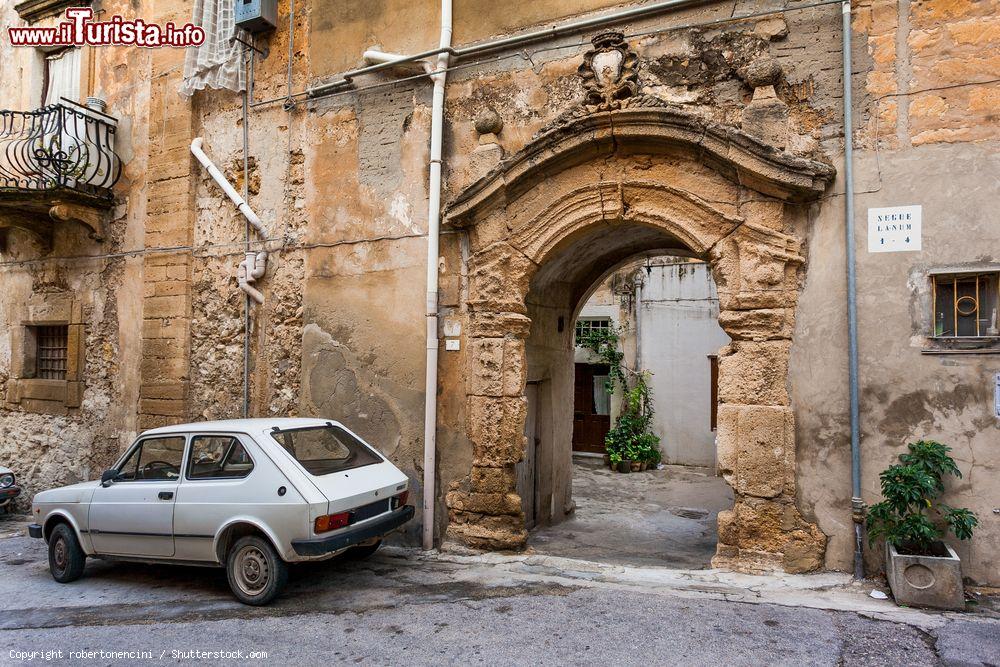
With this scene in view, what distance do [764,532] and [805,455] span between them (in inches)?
25.4

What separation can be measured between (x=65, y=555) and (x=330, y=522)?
275cm

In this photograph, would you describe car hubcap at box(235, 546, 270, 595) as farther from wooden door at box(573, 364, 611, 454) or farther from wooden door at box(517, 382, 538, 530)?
wooden door at box(573, 364, 611, 454)

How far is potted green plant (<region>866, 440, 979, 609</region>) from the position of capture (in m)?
4.18

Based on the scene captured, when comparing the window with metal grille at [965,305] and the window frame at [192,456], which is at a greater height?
the window with metal grille at [965,305]

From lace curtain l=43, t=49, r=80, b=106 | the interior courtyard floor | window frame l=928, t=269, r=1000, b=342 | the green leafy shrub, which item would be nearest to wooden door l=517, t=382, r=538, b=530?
the interior courtyard floor

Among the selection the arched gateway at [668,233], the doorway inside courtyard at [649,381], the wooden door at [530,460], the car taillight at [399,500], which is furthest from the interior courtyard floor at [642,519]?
the car taillight at [399,500]

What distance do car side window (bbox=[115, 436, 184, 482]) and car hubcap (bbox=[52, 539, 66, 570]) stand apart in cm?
88

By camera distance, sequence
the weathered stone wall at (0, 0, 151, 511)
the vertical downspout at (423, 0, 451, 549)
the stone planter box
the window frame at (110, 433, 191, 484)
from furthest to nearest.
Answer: the weathered stone wall at (0, 0, 151, 511) < the vertical downspout at (423, 0, 451, 549) < the window frame at (110, 433, 191, 484) < the stone planter box

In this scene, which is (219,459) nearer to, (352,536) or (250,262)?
(352,536)

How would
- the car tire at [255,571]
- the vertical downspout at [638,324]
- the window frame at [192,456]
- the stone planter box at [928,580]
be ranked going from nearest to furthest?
the stone planter box at [928,580], the car tire at [255,571], the window frame at [192,456], the vertical downspout at [638,324]

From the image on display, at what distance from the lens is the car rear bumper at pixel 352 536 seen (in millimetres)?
4422

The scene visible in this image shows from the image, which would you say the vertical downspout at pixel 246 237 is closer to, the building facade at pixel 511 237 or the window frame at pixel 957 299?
the building facade at pixel 511 237

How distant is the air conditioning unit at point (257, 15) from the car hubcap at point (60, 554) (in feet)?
18.0

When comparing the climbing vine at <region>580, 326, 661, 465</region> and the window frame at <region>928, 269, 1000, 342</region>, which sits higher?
the window frame at <region>928, 269, 1000, 342</region>
